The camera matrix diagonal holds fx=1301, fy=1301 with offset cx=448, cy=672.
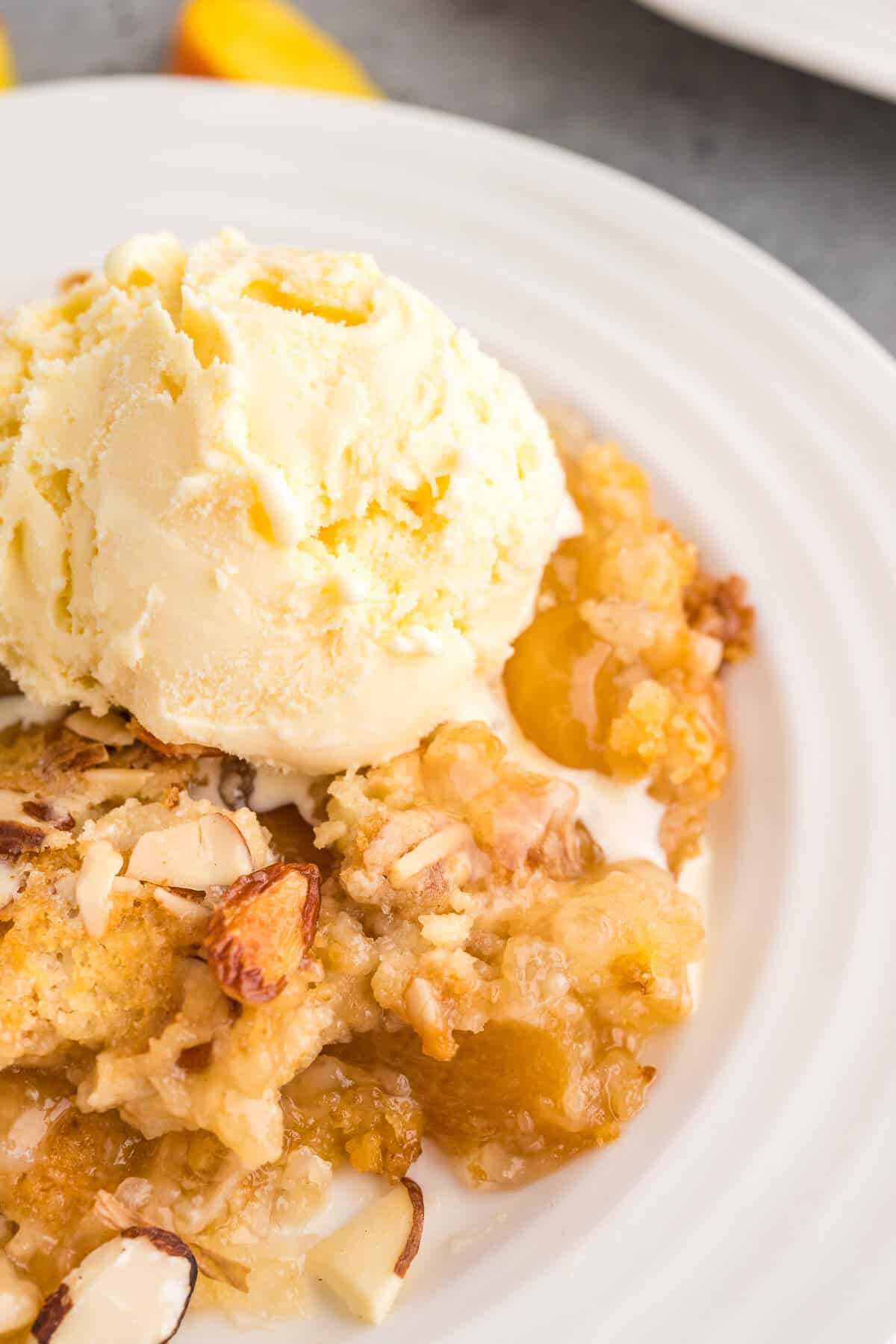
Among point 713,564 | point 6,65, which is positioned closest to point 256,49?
point 6,65

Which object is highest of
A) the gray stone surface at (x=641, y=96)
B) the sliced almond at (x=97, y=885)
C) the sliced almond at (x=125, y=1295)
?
the gray stone surface at (x=641, y=96)

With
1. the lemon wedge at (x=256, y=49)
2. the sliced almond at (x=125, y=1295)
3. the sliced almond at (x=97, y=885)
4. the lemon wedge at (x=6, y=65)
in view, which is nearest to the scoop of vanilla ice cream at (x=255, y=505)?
the sliced almond at (x=97, y=885)

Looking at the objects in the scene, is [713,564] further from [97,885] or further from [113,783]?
[97,885]

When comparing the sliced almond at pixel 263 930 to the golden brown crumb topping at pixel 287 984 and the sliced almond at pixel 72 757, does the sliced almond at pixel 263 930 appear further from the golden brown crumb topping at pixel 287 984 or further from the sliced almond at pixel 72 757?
the sliced almond at pixel 72 757

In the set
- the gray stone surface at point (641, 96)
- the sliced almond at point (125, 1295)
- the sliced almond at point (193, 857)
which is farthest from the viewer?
the gray stone surface at point (641, 96)

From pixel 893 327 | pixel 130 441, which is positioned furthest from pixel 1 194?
pixel 893 327

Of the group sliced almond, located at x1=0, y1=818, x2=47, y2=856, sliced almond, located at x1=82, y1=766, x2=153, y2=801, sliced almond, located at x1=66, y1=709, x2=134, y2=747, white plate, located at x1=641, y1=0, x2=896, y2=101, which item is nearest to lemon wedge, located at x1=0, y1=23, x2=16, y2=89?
white plate, located at x1=641, y1=0, x2=896, y2=101
